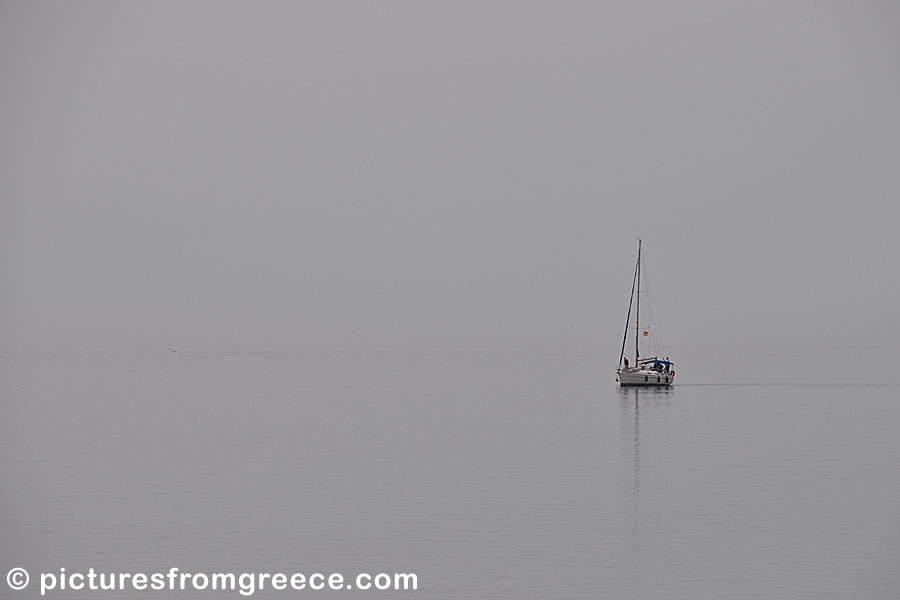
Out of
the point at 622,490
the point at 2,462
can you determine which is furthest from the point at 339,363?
the point at 622,490

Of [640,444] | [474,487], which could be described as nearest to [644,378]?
[640,444]

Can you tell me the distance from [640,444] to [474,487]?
2274 cm

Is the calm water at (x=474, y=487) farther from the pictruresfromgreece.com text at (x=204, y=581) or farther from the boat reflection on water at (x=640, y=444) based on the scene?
the pictruresfromgreece.com text at (x=204, y=581)

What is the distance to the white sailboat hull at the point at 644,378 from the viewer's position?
128750 mm

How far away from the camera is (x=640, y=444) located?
3447 inches

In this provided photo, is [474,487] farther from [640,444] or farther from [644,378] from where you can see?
[644,378]

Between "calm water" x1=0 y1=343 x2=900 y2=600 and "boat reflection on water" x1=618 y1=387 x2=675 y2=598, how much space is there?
274mm

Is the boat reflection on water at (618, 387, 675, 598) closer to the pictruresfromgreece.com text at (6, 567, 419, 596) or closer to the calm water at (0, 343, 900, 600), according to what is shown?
the calm water at (0, 343, 900, 600)

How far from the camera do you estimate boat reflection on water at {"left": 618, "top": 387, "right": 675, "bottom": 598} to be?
58156 millimetres

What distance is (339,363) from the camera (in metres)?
181

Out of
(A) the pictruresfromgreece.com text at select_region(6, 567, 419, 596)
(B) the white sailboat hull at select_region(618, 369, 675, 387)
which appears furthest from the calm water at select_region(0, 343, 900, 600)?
(B) the white sailboat hull at select_region(618, 369, 675, 387)

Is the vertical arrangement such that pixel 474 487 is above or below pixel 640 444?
below

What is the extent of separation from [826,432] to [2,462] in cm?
5959

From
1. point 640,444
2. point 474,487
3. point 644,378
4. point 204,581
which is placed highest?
point 644,378
